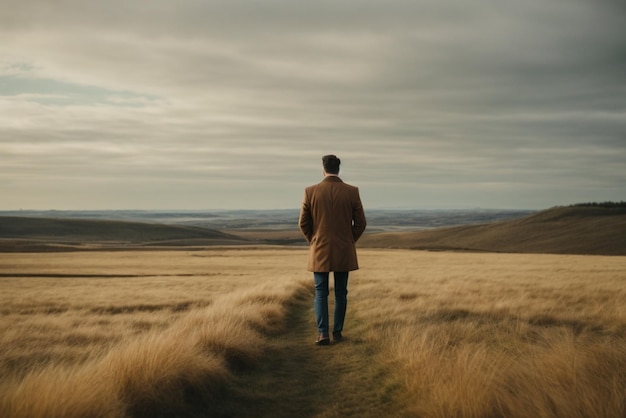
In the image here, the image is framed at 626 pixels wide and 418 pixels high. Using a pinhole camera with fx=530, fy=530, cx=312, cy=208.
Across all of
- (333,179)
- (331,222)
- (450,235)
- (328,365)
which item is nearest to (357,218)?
(331,222)

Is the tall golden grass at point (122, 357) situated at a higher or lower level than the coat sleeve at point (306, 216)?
lower

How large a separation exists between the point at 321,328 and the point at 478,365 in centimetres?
316

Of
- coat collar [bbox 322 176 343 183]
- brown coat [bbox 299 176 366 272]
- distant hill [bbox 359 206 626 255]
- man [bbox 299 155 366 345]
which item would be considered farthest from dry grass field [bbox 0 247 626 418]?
distant hill [bbox 359 206 626 255]

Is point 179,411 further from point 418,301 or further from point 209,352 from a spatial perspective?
point 418,301

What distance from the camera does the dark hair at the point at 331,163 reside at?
8453 mm

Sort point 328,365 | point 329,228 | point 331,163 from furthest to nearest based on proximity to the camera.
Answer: point 331,163 < point 329,228 < point 328,365

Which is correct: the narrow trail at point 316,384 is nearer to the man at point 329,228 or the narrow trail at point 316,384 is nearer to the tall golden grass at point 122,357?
the tall golden grass at point 122,357

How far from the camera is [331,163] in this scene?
334 inches

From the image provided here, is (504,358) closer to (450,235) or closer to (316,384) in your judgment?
(316,384)

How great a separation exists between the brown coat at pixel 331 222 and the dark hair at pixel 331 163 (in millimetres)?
113

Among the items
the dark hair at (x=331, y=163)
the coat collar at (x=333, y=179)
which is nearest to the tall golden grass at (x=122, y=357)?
the coat collar at (x=333, y=179)

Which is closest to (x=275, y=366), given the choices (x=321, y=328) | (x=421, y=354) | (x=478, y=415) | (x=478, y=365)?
(x=321, y=328)

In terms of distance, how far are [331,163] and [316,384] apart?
3610 mm

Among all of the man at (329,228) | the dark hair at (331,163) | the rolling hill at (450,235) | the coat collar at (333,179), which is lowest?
the rolling hill at (450,235)
